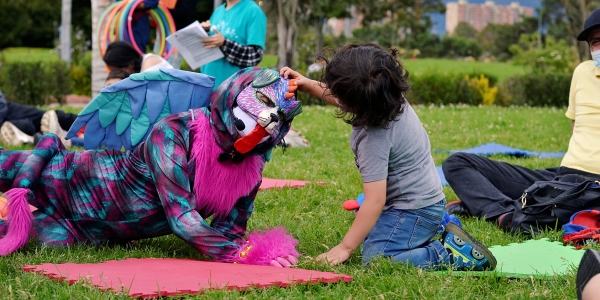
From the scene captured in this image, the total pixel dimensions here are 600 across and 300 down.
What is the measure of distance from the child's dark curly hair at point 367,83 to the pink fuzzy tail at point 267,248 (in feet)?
2.24

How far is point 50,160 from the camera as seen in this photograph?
3.69m

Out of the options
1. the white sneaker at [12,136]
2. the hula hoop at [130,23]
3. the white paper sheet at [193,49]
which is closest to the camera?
the white paper sheet at [193,49]

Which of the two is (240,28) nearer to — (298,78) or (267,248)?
(298,78)

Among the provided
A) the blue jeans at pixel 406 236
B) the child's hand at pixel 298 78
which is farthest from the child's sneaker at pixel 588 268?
the child's hand at pixel 298 78

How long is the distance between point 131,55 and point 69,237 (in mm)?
4064

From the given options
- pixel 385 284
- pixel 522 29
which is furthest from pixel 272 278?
pixel 522 29

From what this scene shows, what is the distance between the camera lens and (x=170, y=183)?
11.0 feet

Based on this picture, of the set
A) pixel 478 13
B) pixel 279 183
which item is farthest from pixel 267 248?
pixel 478 13

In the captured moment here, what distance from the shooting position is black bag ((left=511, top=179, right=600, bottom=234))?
4.25 metres

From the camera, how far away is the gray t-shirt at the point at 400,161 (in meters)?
3.39

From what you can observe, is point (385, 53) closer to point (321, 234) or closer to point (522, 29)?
point (321, 234)

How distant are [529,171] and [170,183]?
288cm

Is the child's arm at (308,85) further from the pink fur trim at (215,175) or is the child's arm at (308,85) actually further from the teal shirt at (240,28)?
the teal shirt at (240,28)

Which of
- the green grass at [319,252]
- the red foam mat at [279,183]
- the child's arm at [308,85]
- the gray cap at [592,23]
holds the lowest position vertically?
the red foam mat at [279,183]
